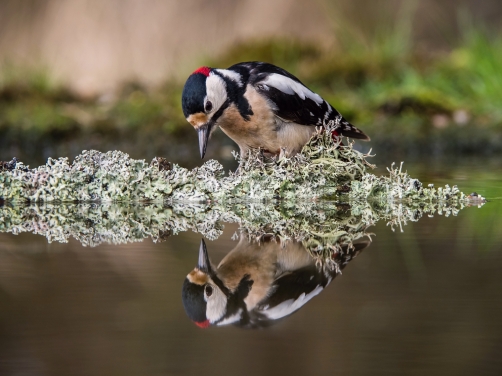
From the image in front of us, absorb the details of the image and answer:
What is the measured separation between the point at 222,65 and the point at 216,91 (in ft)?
20.5

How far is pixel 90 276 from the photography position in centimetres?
306

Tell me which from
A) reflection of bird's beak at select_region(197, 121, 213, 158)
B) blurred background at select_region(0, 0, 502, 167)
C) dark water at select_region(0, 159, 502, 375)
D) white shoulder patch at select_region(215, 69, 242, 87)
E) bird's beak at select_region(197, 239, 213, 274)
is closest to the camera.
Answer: dark water at select_region(0, 159, 502, 375)

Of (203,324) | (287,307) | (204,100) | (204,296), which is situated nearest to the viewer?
(203,324)

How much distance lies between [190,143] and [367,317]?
7079 millimetres

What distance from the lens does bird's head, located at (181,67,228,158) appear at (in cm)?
491

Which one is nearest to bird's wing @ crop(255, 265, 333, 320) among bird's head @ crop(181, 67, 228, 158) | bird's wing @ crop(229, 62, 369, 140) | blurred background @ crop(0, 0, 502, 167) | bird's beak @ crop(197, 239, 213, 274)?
bird's beak @ crop(197, 239, 213, 274)

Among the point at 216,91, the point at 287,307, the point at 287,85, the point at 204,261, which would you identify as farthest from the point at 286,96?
the point at 287,307

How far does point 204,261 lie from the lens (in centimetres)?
330

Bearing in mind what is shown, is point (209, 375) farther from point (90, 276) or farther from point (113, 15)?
point (113, 15)

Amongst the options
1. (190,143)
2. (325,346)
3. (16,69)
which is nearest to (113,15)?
(16,69)

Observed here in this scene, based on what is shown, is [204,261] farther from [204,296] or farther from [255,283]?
[204,296]

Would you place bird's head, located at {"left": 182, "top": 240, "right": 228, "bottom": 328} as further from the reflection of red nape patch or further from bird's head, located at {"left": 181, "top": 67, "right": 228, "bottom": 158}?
bird's head, located at {"left": 181, "top": 67, "right": 228, "bottom": 158}

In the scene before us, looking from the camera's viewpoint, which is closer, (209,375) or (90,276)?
(209,375)

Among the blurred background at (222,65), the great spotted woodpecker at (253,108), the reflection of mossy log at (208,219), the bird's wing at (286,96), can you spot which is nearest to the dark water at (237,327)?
the reflection of mossy log at (208,219)
